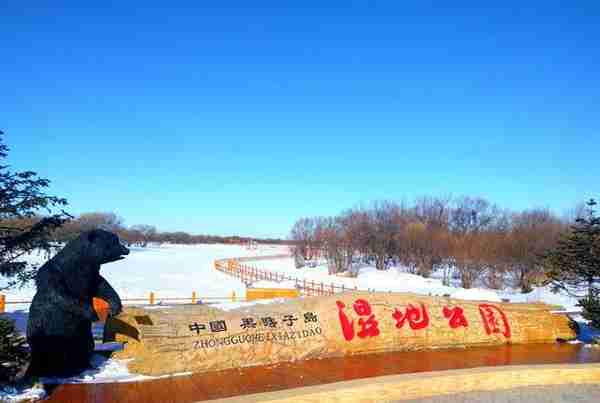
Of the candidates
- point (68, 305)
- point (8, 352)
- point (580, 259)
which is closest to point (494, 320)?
point (580, 259)

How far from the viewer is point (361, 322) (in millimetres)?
9844

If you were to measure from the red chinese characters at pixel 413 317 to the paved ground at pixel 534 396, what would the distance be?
261 cm

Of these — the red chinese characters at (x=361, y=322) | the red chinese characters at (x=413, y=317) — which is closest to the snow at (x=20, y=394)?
the red chinese characters at (x=361, y=322)

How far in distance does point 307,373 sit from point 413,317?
10.6 feet

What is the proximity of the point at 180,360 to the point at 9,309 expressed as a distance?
10682 mm

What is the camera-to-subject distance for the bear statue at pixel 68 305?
734 cm

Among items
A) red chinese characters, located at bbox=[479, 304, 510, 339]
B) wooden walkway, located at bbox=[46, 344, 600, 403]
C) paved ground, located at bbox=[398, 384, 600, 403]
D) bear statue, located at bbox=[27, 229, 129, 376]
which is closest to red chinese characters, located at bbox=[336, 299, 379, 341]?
wooden walkway, located at bbox=[46, 344, 600, 403]

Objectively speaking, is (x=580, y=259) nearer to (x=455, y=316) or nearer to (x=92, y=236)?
(x=455, y=316)

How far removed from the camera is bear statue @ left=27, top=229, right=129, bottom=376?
7.34 metres

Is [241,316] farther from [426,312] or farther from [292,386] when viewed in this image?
[426,312]

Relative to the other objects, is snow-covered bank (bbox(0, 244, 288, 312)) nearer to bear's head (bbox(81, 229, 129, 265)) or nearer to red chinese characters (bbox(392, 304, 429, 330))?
bear's head (bbox(81, 229, 129, 265))

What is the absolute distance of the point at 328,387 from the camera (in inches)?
274

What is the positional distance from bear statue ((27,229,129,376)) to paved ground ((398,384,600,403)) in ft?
18.0

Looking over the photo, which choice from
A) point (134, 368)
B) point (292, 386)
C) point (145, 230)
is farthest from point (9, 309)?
point (145, 230)
